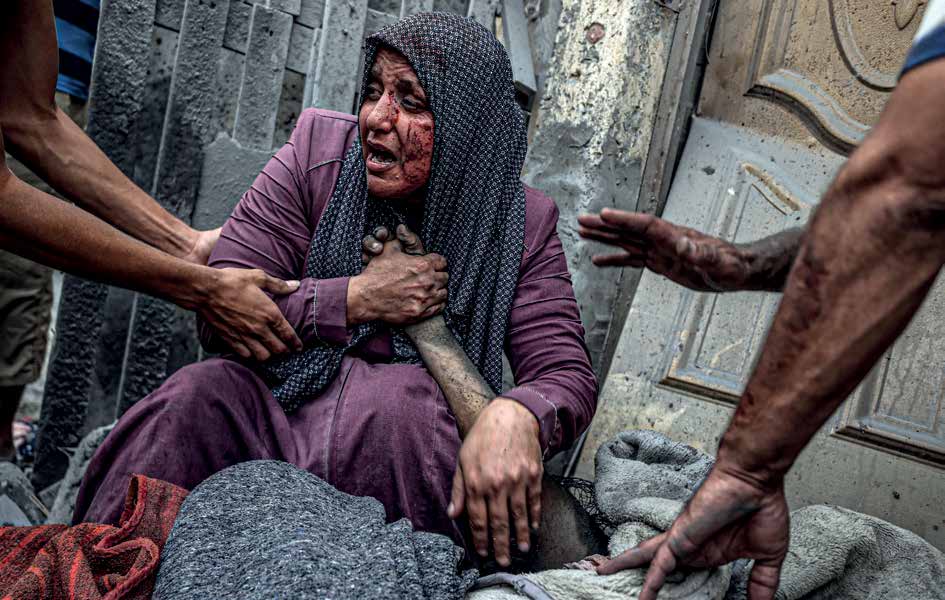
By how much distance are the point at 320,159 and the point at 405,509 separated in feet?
3.48

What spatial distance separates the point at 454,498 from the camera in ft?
5.79

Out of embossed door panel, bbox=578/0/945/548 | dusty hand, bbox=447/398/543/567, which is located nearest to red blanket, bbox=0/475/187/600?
dusty hand, bbox=447/398/543/567

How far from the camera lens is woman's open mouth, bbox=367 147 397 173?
2.03 m

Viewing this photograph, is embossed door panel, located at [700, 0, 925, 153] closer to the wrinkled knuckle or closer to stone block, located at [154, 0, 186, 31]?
the wrinkled knuckle

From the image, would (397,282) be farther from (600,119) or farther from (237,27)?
(237,27)

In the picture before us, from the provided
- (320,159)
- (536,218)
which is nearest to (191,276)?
(320,159)

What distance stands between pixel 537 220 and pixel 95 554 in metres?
1.47

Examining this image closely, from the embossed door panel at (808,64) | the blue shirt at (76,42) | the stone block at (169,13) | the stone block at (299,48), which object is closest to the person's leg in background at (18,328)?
the blue shirt at (76,42)

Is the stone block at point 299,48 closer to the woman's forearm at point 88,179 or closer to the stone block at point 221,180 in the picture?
the stone block at point 221,180

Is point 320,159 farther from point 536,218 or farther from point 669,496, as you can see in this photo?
point 669,496

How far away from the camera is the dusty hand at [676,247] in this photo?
1.62m

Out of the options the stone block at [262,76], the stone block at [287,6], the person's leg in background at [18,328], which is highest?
the stone block at [287,6]

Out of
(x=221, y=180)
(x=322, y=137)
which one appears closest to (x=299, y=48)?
(x=221, y=180)

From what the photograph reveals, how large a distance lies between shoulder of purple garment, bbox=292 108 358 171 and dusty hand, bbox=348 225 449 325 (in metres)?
0.30
